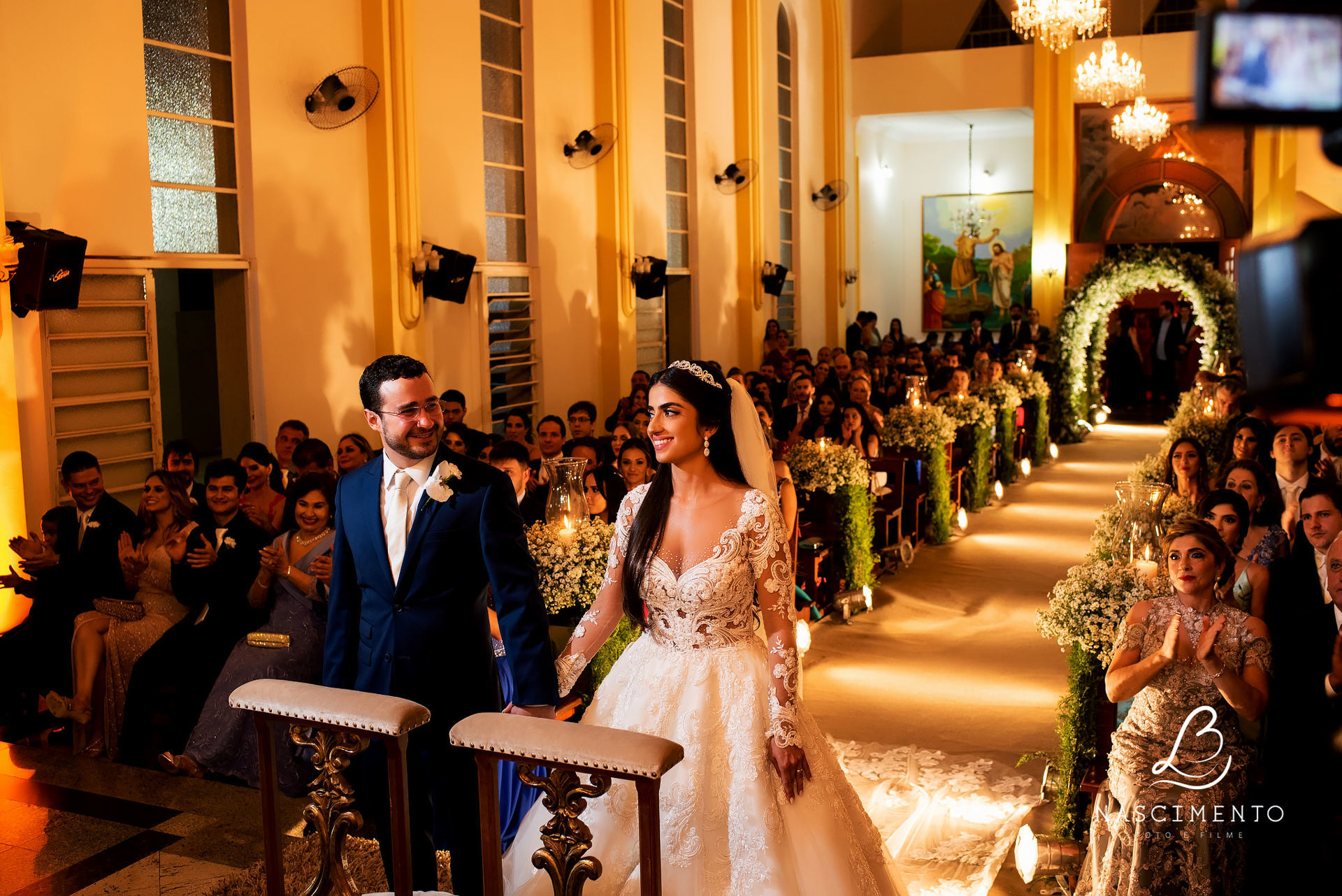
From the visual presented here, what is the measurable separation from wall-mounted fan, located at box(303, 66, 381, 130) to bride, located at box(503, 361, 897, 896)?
688 cm

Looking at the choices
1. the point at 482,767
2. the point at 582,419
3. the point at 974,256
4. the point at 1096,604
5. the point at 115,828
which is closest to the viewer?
the point at 482,767

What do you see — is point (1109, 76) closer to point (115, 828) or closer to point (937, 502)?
point (937, 502)

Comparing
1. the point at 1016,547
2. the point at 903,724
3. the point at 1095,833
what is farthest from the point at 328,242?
the point at 1095,833

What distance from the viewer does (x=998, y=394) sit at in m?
15.1

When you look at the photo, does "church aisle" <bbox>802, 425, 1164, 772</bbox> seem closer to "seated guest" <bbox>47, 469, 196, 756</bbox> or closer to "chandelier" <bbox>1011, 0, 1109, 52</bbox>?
"seated guest" <bbox>47, 469, 196, 756</bbox>

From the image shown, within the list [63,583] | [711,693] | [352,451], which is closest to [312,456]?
[352,451]

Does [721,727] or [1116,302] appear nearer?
[721,727]

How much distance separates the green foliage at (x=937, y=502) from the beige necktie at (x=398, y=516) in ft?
29.5

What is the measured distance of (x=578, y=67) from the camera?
46.2 ft

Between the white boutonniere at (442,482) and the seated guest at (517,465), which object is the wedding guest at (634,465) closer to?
the seated guest at (517,465)

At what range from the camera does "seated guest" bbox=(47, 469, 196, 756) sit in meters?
6.35

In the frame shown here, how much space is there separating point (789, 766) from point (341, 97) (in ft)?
26.0

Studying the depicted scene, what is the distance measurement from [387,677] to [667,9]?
47.5 ft

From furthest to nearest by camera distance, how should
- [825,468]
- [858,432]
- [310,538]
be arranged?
1. [858,432]
2. [825,468]
3. [310,538]
